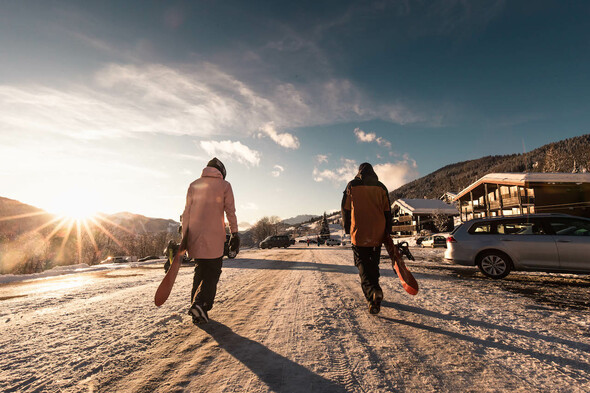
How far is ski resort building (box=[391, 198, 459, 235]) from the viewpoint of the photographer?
44.0 meters

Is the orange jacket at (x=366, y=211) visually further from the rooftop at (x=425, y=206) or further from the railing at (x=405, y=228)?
the railing at (x=405, y=228)

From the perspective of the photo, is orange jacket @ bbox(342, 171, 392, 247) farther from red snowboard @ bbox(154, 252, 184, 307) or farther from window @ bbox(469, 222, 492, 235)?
window @ bbox(469, 222, 492, 235)

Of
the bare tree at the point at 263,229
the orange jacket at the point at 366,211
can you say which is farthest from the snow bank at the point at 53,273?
the bare tree at the point at 263,229

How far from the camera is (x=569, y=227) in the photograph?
5797 mm

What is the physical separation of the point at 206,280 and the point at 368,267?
2161 millimetres

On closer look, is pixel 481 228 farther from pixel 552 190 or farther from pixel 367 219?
pixel 552 190

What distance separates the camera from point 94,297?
15.0ft

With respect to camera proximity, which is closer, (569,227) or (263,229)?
(569,227)

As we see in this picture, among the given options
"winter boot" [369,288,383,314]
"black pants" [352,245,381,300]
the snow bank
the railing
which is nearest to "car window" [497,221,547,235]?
"black pants" [352,245,381,300]

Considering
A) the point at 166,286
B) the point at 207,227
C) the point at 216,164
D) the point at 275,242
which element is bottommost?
the point at 275,242

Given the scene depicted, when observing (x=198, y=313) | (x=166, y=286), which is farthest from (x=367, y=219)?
(x=166, y=286)

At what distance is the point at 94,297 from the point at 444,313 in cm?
580

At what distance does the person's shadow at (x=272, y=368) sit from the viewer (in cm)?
165

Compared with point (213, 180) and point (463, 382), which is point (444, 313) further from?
point (213, 180)
